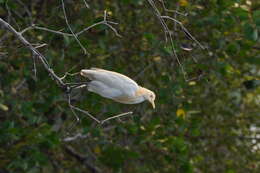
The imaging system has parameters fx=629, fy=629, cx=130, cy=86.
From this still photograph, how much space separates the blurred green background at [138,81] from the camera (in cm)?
284

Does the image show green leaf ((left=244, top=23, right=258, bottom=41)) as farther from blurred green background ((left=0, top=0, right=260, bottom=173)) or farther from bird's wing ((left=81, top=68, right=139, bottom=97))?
bird's wing ((left=81, top=68, right=139, bottom=97))

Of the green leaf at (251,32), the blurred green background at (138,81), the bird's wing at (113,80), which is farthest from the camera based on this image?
the blurred green background at (138,81)

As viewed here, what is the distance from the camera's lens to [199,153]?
3.81 meters

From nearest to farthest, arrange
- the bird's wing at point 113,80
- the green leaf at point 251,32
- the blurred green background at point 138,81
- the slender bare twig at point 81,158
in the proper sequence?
the bird's wing at point 113,80, the green leaf at point 251,32, the blurred green background at point 138,81, the slender bare twig at point 81,158

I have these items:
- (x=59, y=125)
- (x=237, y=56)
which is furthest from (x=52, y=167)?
(x=237, y=56)

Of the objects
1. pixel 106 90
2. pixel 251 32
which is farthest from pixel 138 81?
pixel 106 90

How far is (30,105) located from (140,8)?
0.96m

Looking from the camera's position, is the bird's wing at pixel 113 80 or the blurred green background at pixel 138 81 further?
the blurred green background at pixel 138 81

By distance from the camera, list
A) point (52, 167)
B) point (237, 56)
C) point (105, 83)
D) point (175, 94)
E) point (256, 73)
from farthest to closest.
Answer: point (256, 73) < point (52, 167) < point (237, 56) < point (175, 94) < point (105, 83)

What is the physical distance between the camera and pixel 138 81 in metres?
3.12

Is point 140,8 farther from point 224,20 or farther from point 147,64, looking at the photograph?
point 224,20

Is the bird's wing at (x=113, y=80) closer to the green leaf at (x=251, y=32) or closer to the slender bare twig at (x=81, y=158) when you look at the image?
the green leaf at (x=251, y=32)

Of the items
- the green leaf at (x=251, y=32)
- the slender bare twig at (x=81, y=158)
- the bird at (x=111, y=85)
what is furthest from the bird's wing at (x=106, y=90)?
the slender bare twig at (x=81, y=158)

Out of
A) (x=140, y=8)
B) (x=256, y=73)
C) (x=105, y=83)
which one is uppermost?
(x=105, y=83)
